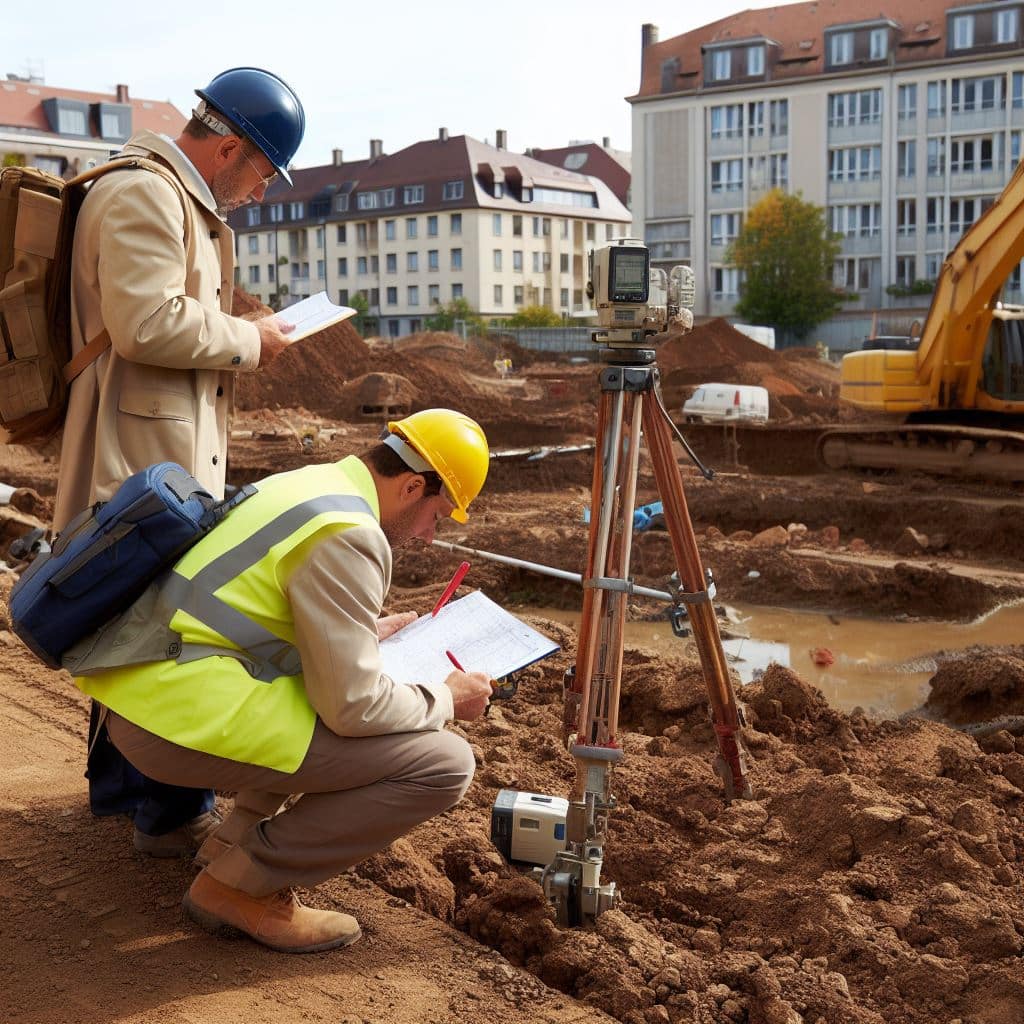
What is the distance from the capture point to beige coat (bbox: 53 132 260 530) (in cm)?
338

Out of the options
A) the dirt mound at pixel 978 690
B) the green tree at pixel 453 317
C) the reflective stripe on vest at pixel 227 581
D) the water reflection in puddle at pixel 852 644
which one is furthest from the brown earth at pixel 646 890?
the green tree at pixel 453 317

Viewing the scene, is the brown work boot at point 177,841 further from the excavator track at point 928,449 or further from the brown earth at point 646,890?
the excavator track at point 928,449

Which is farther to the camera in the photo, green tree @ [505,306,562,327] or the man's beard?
green tree @ [505,306,562,327]

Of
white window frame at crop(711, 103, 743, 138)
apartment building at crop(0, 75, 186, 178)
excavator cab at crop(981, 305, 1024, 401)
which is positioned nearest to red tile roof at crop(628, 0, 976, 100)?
white window frame at crop(711, 103, 743, 138)

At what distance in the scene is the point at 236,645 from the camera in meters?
2.97

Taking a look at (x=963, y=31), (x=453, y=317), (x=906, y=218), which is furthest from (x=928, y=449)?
(x=453, y=317)

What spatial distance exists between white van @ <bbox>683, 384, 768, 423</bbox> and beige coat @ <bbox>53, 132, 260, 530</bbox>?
16.4 m

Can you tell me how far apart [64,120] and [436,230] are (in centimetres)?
1962

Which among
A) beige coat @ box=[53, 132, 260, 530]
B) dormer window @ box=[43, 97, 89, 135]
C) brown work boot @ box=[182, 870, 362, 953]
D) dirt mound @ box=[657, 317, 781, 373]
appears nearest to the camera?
brown work boot @ box=[182, 870, 362, 953]

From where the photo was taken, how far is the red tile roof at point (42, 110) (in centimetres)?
5653

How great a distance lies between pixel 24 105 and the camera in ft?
187

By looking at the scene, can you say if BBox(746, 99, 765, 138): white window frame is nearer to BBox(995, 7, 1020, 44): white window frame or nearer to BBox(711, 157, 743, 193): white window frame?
BBox(711, 157, 743, 193): white window frame

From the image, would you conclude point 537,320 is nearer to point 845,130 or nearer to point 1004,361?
point 845,130

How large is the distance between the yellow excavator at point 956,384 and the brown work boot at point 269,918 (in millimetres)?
12475
